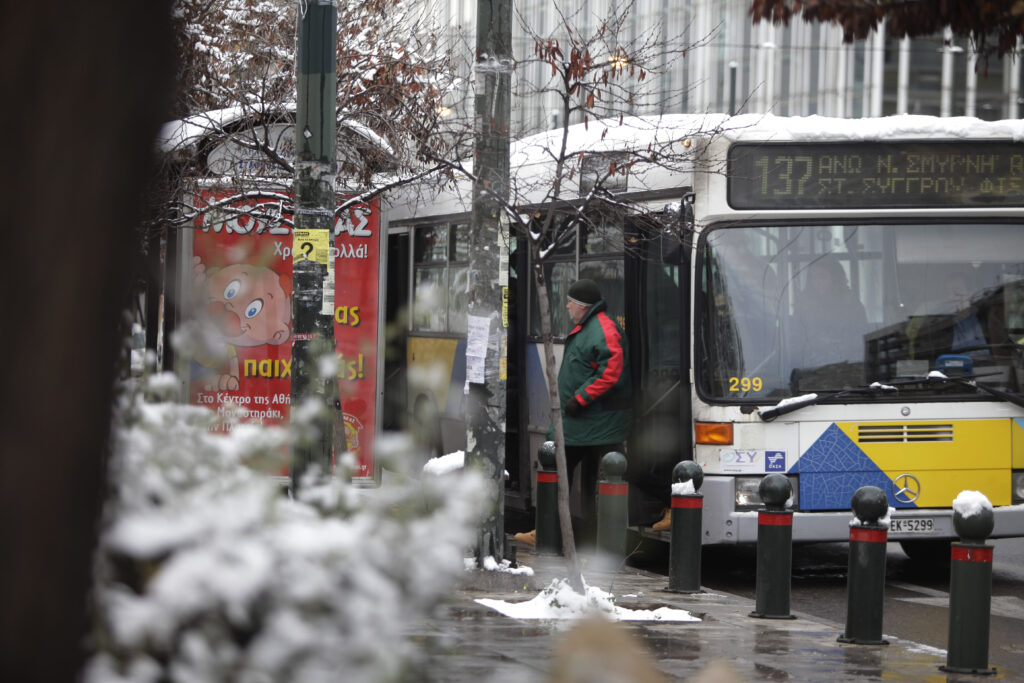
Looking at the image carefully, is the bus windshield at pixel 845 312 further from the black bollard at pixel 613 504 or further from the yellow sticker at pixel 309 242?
the yellow sticker at pixel 309 242

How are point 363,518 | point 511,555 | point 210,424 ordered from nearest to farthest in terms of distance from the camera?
point 363,518, point 210,424, point 511,555

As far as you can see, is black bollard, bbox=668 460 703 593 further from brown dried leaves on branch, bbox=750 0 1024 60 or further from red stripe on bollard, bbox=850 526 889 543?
brown dried leaves on branch, bbox=750 0 1024 60

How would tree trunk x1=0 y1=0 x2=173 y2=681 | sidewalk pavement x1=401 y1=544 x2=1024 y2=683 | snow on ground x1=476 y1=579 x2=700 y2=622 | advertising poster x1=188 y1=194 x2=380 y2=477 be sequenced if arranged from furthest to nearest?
1. advertising poster x1=188 y1=194 x2=380 y2=477
2. snow on ground x1=476 y1=579 x2=700 y2=622
3. sidewalk pavement x1=401 y1=544 x2=1024 y2=683
4. tree trunk x1=0 y1=0 x2=173 y2=681

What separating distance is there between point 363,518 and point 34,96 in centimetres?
99

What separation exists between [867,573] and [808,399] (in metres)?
2.28

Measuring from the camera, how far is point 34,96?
7.16 feet

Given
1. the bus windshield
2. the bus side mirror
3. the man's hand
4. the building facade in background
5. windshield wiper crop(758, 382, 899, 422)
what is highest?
the building facade in background

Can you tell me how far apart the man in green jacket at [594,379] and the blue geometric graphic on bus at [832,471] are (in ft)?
4.79

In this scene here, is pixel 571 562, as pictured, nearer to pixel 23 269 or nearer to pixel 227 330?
pixel 227 330

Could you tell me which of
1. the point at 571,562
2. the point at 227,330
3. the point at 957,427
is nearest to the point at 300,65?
the point at 571,562

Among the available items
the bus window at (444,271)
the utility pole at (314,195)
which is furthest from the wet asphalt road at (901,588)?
the utility pole at (314,195)

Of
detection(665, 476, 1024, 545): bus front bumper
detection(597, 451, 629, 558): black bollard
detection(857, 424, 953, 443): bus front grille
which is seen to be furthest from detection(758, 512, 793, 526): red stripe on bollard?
detection(857, 424, 953, 443): bus front grille

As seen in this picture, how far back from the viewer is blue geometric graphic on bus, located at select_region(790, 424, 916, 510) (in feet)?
32.8

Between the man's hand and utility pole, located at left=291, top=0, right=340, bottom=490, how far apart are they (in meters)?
2.54
